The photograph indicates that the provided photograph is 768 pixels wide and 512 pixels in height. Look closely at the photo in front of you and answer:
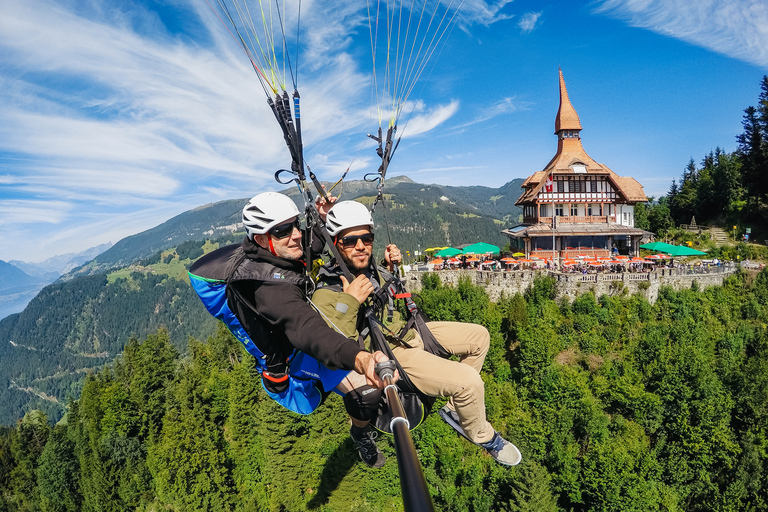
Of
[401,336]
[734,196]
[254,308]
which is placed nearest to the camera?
[254,308]

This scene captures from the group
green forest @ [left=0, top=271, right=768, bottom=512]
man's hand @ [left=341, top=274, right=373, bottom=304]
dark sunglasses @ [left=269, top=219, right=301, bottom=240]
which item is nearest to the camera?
man's hand @ [left=341, top=274, right=373, bottom=304]

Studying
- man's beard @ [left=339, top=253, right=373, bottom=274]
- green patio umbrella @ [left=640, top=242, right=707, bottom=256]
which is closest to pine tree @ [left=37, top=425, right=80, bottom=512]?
man's beard @ [left=339, top=253, right=373, bottom=274]

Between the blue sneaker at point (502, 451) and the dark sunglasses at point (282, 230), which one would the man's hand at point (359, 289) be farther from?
the blue sneaker at point (502, 451)

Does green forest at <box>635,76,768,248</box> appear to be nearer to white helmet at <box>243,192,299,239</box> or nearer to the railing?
the railing

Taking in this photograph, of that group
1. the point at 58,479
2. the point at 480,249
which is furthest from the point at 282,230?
the point at 58,479

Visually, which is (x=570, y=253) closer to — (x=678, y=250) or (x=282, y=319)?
(x=678, y=250)

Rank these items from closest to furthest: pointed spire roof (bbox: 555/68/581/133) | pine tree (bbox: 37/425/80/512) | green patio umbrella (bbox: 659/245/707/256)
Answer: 1. green patio umbrella (bbox: 659/245/707/256)
2. pine tree (bbox: 37/425/80/512)
3. pointed spire roof (bbox: 555/68/581/133)

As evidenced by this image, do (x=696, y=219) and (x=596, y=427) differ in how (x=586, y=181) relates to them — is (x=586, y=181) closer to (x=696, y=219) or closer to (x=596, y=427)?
(x=596, y=427)
